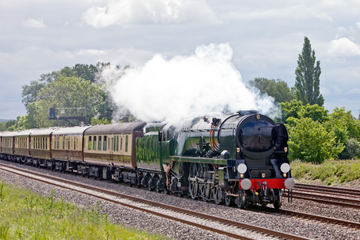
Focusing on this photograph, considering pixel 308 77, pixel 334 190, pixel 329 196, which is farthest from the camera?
pixel 308 77

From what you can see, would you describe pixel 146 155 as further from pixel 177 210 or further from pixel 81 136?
A: pixel 81 136

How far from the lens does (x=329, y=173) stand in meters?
23.5

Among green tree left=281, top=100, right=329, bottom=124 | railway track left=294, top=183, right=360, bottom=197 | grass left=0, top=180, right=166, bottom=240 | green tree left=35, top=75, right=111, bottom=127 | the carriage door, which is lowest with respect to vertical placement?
railway track left=294, top=183, right=360, bottom=197

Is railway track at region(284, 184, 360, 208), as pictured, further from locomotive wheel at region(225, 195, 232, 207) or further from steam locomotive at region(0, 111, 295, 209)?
locomotive wheel at region(225, 195, 232, 207)

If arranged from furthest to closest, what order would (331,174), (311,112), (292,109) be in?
(292,109)
(311,112)
(331,174)

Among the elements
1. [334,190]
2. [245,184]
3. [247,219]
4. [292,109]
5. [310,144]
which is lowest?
[334,190]

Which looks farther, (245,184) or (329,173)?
(329,173)

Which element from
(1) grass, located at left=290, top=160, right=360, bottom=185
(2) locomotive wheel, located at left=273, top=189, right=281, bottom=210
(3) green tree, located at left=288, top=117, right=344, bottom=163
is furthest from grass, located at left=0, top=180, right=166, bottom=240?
(3) green tree, located at left=288, top=117, right=344, bottom=163

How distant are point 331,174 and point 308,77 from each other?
44.9 m

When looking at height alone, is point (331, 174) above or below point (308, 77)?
below

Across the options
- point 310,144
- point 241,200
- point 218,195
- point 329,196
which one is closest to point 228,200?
point 241,200

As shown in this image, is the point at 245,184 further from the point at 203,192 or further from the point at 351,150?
the point at 351,150

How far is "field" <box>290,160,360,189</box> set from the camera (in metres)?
21.9

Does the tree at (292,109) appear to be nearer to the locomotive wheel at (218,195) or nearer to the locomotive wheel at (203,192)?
the locomotive wheel at (203,192)
